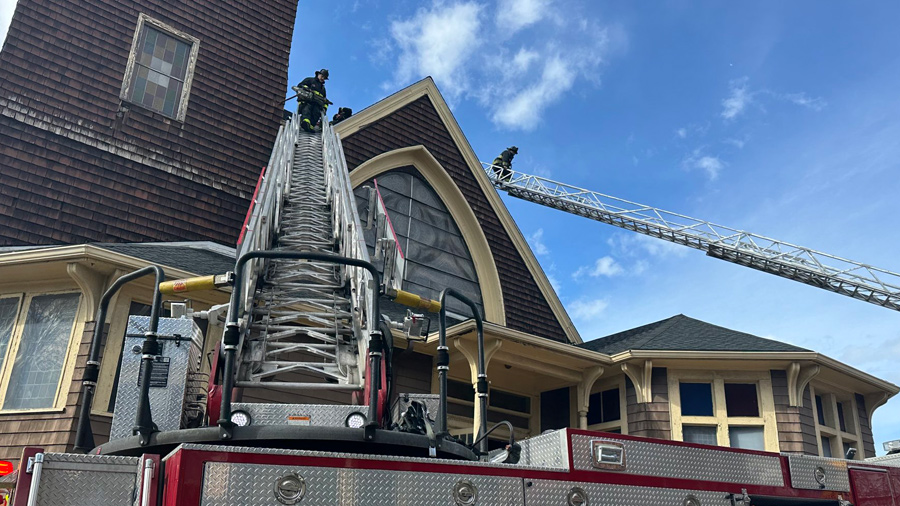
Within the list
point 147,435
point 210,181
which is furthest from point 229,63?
point 147,435

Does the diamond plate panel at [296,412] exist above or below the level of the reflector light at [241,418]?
above

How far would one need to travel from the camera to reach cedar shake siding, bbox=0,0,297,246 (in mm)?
11016

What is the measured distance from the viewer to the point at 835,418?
11906 millimetres

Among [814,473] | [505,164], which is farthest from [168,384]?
[505,164]

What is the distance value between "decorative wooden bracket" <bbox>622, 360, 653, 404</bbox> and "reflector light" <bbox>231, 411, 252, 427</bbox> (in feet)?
26.5

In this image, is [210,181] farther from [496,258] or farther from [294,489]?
[294,489]

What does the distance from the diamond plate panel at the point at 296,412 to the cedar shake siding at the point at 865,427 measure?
11.0 meters

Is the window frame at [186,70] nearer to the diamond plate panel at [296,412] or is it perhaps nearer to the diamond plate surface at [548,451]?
the diamond plate panel at [296,412]

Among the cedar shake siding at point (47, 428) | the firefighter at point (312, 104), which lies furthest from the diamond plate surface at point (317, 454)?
the firefighter at point (312, 104)

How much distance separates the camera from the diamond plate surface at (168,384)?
4422 mm

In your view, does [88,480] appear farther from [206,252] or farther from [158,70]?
[158,70]

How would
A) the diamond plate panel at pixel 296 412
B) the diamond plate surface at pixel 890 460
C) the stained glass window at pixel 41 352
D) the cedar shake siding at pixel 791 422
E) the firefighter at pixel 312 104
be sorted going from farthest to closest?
the firefighter at pixel 312 104
the cedar shake siding at pixel 791 422
the stained glass window at pixel 41 352
the diamond plate surface at pixel 890 460
the diamond plate panel at pixel 296 412

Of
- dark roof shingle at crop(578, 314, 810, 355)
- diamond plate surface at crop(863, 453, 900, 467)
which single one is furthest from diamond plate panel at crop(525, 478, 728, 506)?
dark roof shingle at crop(578, 314, 810, 355)

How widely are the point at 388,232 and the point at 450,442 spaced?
3351 mm
